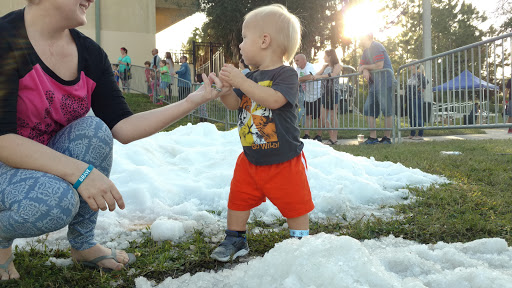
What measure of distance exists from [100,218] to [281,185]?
1239mm

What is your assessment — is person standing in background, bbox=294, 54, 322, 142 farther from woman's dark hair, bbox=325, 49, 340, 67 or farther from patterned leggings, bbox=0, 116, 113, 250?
patterned leggings, bbox=0, 116, 113, 250

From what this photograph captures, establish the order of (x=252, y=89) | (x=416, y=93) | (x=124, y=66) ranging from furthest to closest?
(x=124, y=66) → (x=416, y=93) → (x=252, y=89)

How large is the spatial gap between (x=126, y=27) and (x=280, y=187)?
18.0 meters

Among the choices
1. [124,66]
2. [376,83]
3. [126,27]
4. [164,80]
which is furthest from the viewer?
[126,27]

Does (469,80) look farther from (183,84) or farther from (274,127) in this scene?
(183,84)

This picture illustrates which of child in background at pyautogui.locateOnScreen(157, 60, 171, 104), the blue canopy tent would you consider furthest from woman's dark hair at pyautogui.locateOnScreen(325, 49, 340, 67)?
child in background at pyautogui.locateOnScreen(157, 60, 171, 104)

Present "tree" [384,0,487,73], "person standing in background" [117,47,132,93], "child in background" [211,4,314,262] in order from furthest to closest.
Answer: "tree" [384,0,487,73] < "person standing in background" [117,47,132,93] < "child in background" [211,4,314,262]

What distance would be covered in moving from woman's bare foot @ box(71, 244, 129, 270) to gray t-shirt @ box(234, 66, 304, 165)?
0.80m

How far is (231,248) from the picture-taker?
2.14m

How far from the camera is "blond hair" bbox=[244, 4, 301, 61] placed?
7.47 ft

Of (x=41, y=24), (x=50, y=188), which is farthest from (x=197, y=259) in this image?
(x=41, y=24)

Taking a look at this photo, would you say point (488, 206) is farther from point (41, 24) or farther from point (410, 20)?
point (410, 20)

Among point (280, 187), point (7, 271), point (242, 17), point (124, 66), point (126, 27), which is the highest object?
point (242, 17)

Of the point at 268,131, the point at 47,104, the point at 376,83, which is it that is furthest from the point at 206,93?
the point at 376,83
